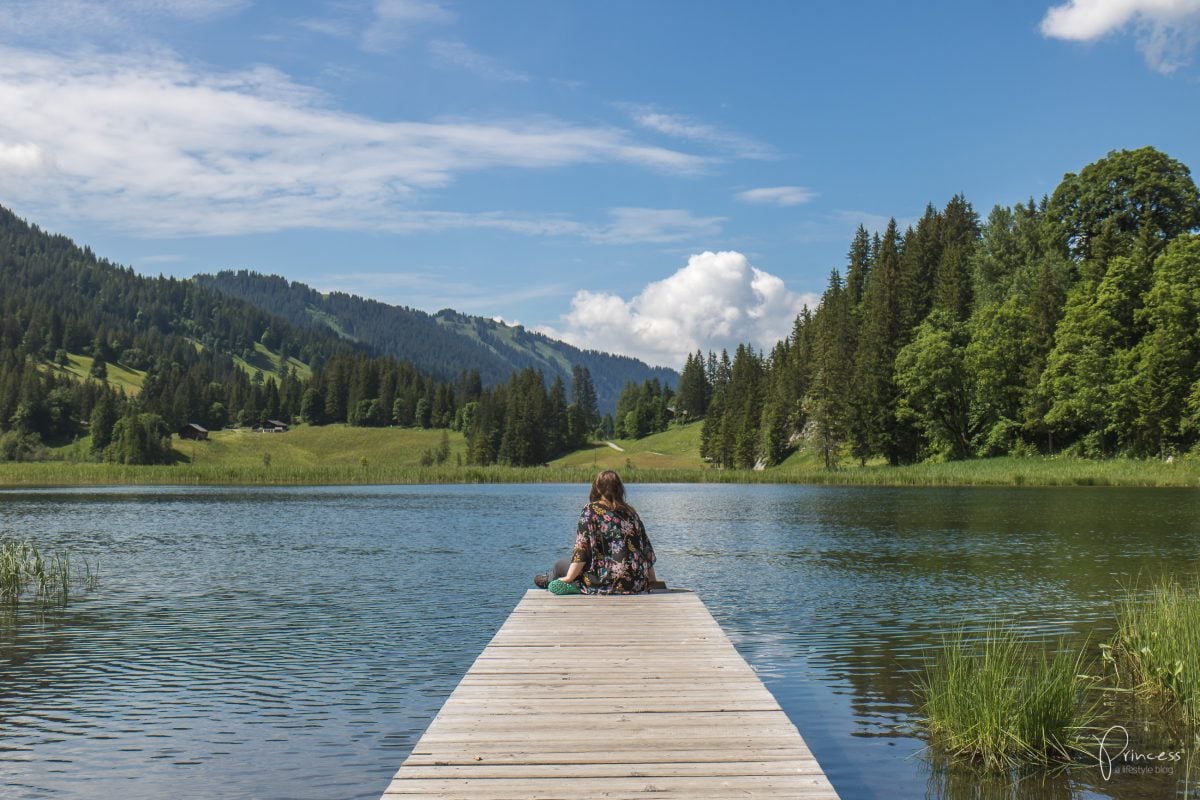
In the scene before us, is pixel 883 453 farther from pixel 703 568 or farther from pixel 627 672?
pixel 627 672

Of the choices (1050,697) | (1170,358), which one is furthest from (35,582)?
(1170,358)

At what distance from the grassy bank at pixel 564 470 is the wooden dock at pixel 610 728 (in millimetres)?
64727

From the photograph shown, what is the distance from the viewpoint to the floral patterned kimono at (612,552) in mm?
14633

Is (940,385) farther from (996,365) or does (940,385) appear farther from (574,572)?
(574,572)

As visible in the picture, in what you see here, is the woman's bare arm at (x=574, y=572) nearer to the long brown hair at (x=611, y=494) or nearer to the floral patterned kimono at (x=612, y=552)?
the floral patterned kimono at (x=612, y=552)

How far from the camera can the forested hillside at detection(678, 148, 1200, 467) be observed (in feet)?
232

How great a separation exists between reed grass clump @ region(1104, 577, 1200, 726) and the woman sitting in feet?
21.8

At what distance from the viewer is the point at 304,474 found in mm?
101938

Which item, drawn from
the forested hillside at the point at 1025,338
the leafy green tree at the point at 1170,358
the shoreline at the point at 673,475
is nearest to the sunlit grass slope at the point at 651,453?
the forested hillside at the point at 1025,338

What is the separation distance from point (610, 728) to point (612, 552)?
7.25m

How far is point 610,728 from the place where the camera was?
8047 mm

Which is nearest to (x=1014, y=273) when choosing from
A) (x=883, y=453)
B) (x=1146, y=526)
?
(x=883, y=453)

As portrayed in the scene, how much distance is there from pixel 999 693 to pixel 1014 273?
92.5 m

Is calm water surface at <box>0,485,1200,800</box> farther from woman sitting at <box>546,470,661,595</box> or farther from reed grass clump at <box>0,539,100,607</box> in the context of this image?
woman sitting at <box>546,470,661,595</box>
